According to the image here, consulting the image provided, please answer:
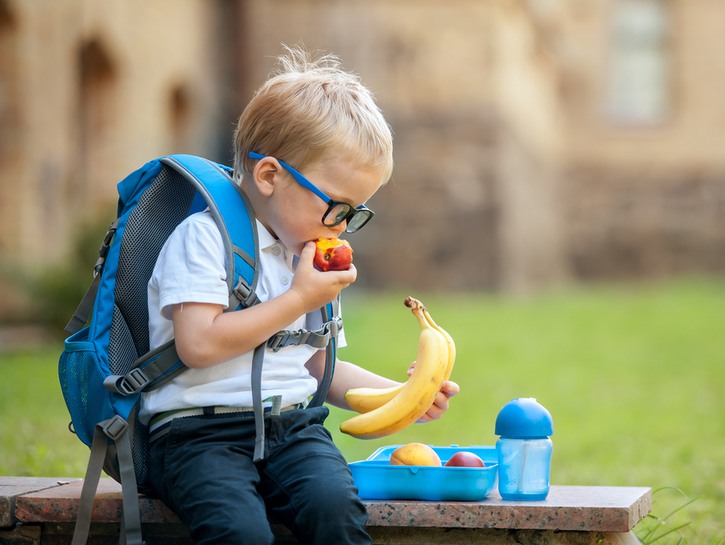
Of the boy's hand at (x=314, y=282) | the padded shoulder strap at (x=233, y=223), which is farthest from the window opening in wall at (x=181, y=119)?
the boy's hand at (x=314, y=282)

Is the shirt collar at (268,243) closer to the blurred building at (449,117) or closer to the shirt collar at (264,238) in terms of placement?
the shirt collar at (264,238)

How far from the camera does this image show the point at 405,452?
2801mm

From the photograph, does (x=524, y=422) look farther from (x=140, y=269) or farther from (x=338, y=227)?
(x=140, y=269)

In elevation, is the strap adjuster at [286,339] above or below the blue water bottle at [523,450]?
above

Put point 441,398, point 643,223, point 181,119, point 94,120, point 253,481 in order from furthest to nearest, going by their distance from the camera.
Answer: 1. point 643,223
2. point 181,119
3. point 94,120
4. point 441,398
5. point 253,481

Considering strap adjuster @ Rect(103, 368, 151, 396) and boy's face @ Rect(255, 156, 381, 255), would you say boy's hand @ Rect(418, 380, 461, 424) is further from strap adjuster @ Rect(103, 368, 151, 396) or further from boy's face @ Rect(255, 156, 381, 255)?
strap adjuster @ Rect(103, 368, 151, 396)

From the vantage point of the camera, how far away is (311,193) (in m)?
2.67

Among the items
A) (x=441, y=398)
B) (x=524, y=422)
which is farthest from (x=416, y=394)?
(x=524, y=422)

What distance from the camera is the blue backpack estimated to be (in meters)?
2.60

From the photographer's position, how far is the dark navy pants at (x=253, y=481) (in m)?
2.40

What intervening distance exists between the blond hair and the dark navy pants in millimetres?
599

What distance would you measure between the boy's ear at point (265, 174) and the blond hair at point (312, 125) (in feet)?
0.11

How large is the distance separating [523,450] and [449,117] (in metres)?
14.3

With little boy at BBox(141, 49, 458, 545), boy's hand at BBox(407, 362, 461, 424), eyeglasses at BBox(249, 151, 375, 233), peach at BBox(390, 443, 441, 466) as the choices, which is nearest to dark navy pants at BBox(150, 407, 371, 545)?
little boy at BBox(141, 49, 458, 545)
